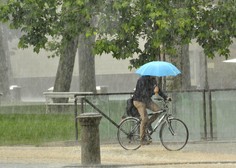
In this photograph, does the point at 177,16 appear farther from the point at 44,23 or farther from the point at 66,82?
the point at 66,82

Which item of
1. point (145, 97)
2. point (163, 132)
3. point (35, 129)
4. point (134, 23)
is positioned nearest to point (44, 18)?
point (35, 129)

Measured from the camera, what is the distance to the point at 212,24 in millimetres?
24703

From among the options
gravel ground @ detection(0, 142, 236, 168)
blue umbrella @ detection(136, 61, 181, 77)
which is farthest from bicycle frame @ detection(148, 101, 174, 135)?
blue umbrella @ detection(136, 61, 181, 77)

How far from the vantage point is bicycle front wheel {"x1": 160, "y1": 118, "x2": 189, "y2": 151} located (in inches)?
769

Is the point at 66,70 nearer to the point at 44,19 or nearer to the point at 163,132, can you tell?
the point at 44,19

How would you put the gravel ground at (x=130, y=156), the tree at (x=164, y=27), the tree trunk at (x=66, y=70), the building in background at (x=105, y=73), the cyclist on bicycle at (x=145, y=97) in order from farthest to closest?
1. the building in background at (x=105, y=73)
2. the tree trunk at (x=66, y=70)
3. the tree at (x=164, y=27)
4. the cyclist on bicycle at (x=145, y=97)
5. the gravel ground at (x=130, y=156)

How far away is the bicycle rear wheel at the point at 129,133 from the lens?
19.8 meters

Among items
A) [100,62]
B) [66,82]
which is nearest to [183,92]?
[66,82]

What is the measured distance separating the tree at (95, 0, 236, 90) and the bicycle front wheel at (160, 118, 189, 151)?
389 centimetres

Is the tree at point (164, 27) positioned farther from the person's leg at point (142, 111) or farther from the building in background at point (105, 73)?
the building in background at point (105, 73)

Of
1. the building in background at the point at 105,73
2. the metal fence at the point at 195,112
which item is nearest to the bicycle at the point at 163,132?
the metal fence at the point at 195,112

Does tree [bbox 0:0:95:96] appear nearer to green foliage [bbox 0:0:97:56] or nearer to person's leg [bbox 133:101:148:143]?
green foliage [bbox 0:0:97:56]

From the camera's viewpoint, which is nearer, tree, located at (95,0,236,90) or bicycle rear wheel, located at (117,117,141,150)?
bicycle rear wheel, located at (117,117,141,150)

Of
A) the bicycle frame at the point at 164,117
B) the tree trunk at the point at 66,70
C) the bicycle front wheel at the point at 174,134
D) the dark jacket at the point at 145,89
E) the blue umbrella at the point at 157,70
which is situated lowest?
the bicycle front wheel at the point at 174,134
